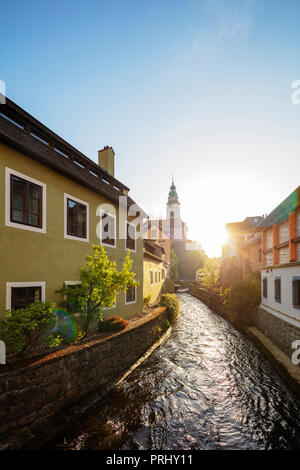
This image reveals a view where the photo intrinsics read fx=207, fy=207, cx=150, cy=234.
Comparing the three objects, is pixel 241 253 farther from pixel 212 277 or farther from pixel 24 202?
pixel 24 202

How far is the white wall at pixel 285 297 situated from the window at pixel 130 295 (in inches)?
350

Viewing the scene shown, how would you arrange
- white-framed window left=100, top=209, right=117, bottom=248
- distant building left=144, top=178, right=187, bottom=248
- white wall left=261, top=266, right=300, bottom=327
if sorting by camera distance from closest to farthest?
white wall left=261, top=266, right=300, bottom=327 < white-framed window left=100, top=209, right=117, bottom=248 < distant building left=144, top=178, right=187, bottom=248

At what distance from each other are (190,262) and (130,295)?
5405 centimetres

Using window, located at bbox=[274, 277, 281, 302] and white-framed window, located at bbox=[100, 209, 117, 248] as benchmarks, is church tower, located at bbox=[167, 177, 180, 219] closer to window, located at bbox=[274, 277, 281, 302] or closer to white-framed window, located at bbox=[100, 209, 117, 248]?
window, located at bbox=[274, 277, 281, 302]

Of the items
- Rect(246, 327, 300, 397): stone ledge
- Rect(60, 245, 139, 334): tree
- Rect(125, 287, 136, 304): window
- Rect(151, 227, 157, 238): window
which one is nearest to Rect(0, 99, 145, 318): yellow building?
Rect(60, 245, 139, 334): tree

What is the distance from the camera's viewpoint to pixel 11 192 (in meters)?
6.61

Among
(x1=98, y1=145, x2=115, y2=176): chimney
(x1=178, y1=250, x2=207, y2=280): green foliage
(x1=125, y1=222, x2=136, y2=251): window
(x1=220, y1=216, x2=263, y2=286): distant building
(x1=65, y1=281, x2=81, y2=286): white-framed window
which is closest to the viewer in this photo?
(x1=65, y1=281, x2=81, y2=286): white-framed window

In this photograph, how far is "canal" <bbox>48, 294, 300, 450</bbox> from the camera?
5867 millimetres

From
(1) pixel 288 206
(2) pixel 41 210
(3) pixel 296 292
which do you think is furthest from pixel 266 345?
(2) pixel 41 210

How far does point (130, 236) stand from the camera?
1427cm

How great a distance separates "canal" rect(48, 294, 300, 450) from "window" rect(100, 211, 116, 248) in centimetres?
648

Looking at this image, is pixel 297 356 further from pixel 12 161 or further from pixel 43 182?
pixel 12 161

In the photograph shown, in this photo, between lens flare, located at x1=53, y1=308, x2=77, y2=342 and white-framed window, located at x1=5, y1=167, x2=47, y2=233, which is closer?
white-framed window, located at x1=5, y1=167, x2=47, y2=233
